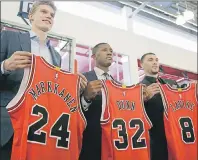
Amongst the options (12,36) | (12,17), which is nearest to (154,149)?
(12,36)

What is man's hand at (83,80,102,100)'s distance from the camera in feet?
6.00

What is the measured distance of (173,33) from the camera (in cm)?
641

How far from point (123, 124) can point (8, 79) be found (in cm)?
92

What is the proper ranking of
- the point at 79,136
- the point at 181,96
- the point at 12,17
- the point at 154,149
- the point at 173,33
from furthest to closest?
the point at 173,33, the point at 12,17, the point at 181,96, the point at 154,149, the point at 79,136

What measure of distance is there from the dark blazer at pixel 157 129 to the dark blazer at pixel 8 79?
1174 mm

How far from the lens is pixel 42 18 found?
1.92 m

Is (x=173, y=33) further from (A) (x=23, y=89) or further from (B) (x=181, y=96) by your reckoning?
(A) (x=23, y=89)

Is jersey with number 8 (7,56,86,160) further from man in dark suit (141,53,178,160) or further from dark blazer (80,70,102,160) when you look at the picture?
man in dark suit (141,53,178,160)

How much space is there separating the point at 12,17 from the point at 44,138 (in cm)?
299

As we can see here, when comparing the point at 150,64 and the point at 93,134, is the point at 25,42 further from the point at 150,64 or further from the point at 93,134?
the point at 150,64

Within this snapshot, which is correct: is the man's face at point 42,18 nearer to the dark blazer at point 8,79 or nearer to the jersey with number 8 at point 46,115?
the dark blazer at point 8,79

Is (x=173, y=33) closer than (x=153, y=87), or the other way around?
(x=153, y=87)

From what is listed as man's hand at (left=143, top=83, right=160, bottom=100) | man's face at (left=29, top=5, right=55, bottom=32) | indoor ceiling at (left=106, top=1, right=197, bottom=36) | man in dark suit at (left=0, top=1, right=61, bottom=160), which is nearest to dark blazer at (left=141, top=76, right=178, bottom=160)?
man's hand at (left=143, top=83, right=160, bottom=100)

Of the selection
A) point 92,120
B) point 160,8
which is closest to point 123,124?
point 92,120
